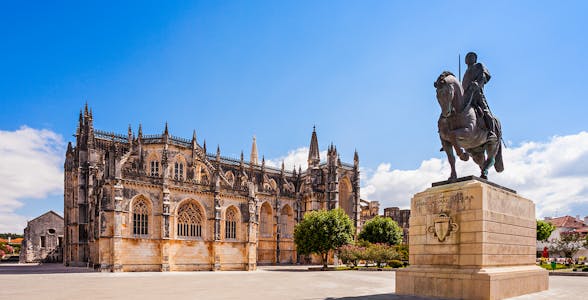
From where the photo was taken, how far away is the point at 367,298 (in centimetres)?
1122

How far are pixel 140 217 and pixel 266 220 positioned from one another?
865 inches

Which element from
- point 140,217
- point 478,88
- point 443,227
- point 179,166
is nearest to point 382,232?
point 179,166

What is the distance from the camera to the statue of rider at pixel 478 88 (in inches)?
477

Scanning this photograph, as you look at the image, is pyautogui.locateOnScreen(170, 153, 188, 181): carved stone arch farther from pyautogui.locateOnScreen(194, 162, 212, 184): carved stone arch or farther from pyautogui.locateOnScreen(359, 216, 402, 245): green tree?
pyautogui.locateOnScreen(359, 216, 402, 245): green tree

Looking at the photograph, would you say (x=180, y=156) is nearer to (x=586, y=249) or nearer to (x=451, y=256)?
(x=451, y=256)

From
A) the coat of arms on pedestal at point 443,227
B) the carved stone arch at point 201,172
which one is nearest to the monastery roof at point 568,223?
the carved stone arch at point 201,172

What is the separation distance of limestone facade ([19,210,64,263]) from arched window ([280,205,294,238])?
107 feet

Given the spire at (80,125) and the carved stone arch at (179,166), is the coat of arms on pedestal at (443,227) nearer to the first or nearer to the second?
the carved stone arch at (179,166)

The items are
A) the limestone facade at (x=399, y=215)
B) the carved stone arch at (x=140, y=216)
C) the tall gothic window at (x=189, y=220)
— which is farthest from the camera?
the limestone facade at (x=399, y=215)

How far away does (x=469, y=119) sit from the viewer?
1171 cm

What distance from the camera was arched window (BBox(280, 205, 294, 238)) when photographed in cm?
5762

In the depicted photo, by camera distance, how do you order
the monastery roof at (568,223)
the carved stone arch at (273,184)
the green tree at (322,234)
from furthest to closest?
the monastery roof at (568,223), the carved stone arch at (273,184), the green tree at (322,234)

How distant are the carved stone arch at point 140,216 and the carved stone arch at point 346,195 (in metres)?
36.8

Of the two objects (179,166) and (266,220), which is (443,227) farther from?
(266,220)
